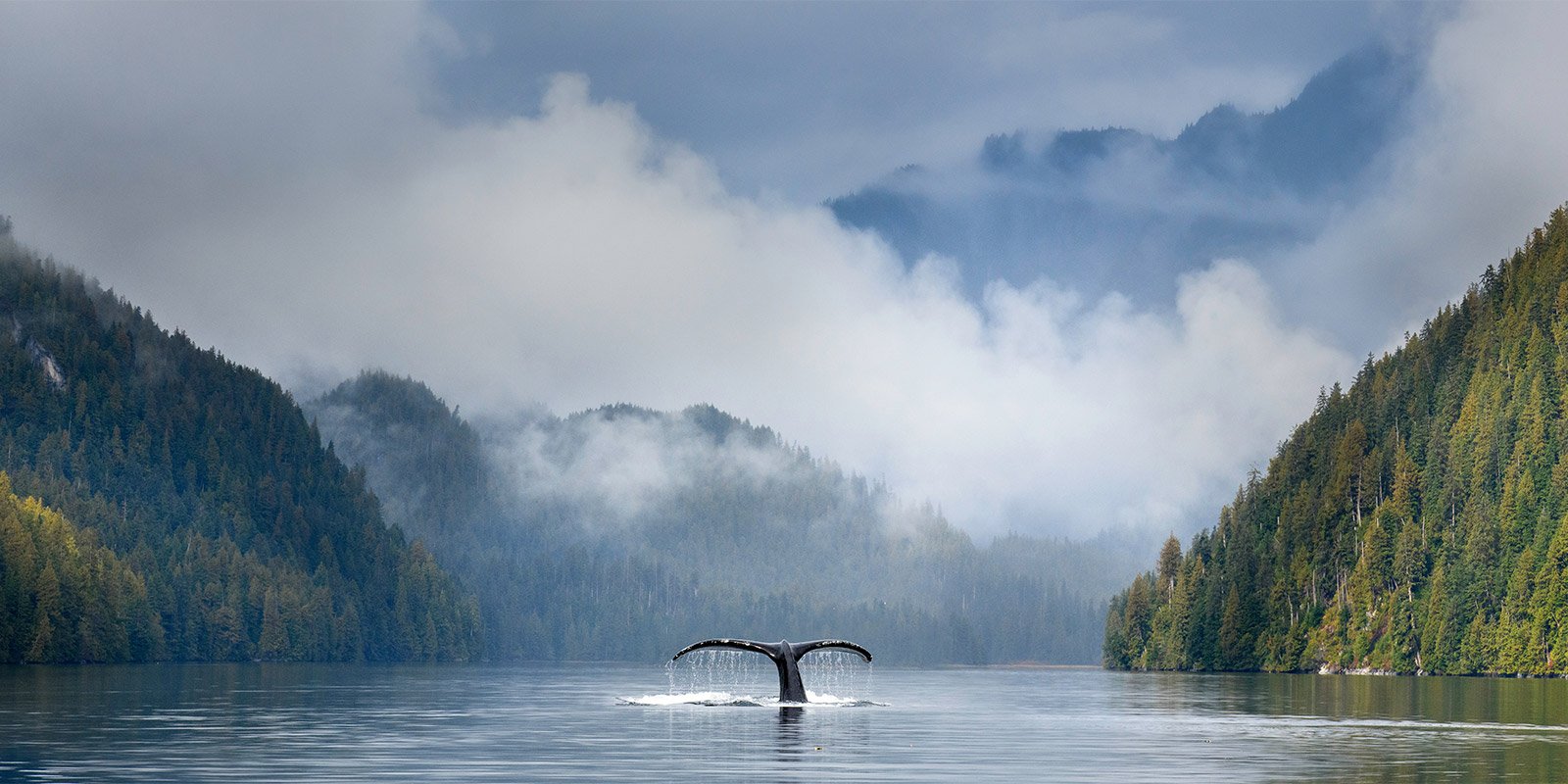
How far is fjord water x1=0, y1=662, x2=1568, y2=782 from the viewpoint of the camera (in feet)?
204

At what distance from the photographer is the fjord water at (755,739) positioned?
62.2 m

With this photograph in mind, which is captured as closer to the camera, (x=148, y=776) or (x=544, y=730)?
(x=148, y=776)

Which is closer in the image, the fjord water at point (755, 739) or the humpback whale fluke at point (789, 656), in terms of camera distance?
the fjord water at point (755, 739)

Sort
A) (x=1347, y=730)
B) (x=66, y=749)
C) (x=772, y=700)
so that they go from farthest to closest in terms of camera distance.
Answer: (x=772, y=700), (x=1347, y=730), (x=66, y=749)

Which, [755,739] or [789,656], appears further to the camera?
[789,656]

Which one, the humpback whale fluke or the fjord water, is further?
the humpback whale fluke

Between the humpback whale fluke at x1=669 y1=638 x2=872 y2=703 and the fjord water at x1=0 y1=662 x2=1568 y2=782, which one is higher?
the humpback whale fluke at x1=669 y1=638 x2=872 y2=703

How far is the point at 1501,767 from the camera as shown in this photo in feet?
213

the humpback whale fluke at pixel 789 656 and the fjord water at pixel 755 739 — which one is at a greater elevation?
the humpback whale fluke at pixel 789 656

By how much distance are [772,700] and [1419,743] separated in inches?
1929

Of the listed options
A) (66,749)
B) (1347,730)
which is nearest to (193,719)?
(66,749)

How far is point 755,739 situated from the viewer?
264ft

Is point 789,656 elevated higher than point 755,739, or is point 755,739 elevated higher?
point 789,656

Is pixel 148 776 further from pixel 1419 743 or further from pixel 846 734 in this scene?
pixel 1419 743
